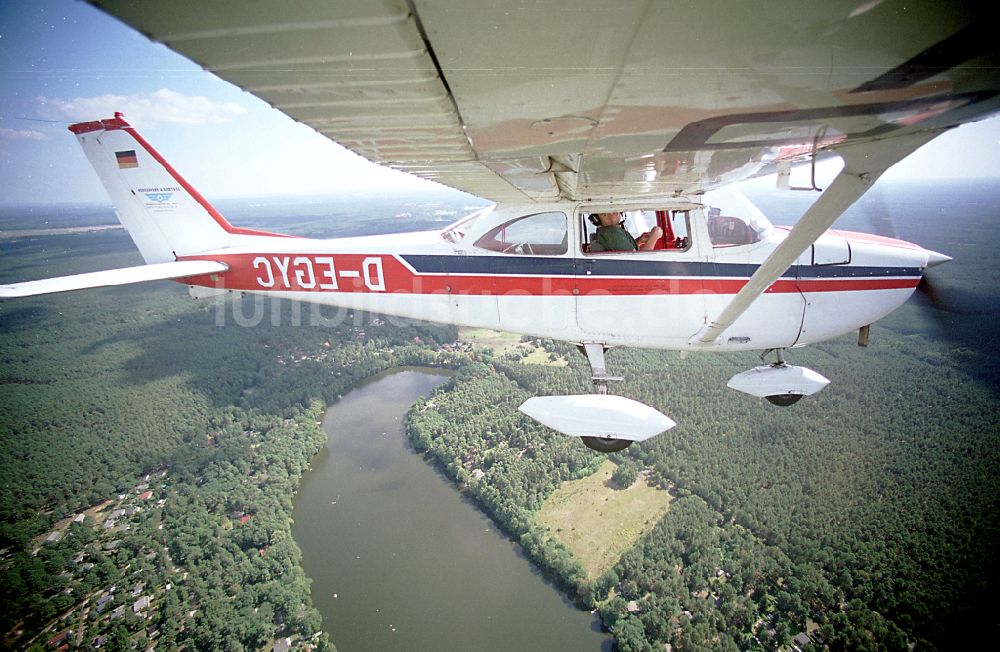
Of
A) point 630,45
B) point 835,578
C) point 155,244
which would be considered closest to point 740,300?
point 630,45

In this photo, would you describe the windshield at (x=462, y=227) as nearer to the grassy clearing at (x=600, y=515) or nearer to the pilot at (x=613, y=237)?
the pilot at (x=613, y=237)

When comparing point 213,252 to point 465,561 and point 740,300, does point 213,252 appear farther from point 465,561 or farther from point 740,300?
point 465,561

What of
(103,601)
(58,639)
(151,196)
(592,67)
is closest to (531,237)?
(592,67)

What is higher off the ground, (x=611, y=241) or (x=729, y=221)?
(x=729, y=221)

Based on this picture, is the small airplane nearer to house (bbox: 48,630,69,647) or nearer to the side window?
the side window

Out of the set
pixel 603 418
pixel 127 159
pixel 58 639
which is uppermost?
pixel 127 159

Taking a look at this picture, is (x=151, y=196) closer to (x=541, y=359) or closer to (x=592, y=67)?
(x=592, y=67)
